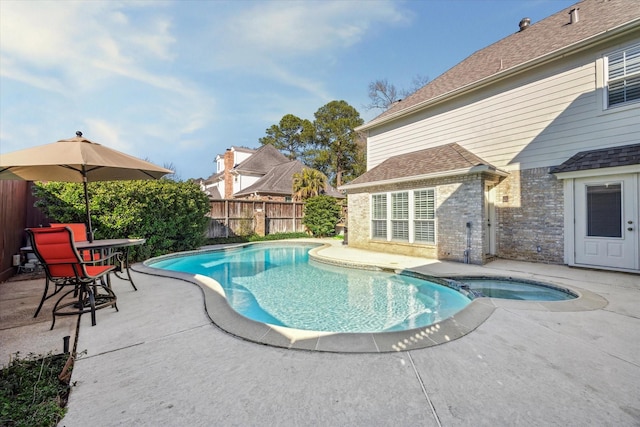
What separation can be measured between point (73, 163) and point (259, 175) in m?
22.2

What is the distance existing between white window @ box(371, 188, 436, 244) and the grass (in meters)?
8.61

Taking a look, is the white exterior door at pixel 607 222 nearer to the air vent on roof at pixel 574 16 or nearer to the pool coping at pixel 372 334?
the pool coping at pixel 372 334

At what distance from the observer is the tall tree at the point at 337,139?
29.5 metres

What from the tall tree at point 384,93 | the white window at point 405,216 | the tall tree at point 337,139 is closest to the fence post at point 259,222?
the white window at point 405,216

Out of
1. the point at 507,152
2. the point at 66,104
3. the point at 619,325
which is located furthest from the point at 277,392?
the point at 66,104

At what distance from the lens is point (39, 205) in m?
6.96

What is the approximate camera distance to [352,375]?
2.29m

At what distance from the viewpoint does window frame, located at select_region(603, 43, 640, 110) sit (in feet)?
20.5

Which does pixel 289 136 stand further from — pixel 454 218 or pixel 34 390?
pixel 34 390

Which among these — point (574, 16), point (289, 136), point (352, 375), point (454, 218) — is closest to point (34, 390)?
point (352, 375)

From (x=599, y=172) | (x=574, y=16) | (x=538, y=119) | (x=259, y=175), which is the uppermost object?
(x=574, y=16)

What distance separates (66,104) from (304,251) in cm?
1503

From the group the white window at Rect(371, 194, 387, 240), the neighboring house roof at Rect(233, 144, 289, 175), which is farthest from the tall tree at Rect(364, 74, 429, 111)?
the white window at Rect(371, 194, 387, 240)

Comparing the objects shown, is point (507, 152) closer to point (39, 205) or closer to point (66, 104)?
point (39, 205)
